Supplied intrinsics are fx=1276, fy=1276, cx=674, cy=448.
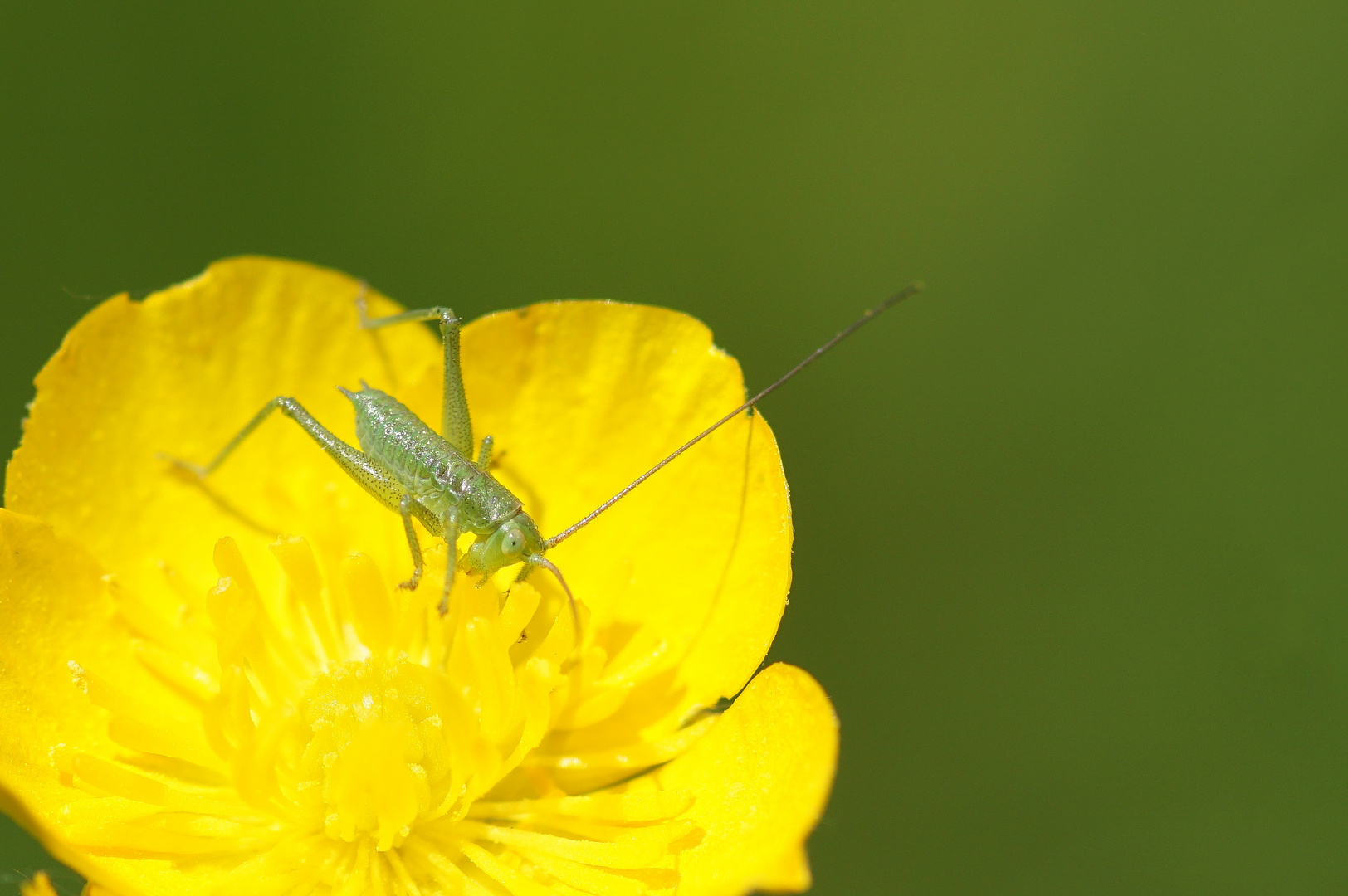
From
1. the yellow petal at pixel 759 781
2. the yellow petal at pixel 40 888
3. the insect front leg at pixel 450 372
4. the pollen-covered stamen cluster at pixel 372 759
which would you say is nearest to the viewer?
the yellow petal at pixel 40 888

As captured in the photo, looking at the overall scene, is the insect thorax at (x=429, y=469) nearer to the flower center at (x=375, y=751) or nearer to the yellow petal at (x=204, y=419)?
the yellow petal at (x=204, y=419)

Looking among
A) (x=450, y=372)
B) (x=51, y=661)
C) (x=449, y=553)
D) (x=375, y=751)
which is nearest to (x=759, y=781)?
(x=375, y=751)

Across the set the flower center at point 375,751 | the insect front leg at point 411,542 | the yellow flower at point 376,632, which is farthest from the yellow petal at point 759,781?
the insect front leg at point 411,542

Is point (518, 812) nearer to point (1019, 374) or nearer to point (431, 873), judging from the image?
point (431, 873)

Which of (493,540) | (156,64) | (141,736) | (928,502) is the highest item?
(156,64)

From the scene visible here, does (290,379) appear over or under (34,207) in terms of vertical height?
under

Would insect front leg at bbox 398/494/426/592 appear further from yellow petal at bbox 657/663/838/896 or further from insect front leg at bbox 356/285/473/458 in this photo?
yellow petal at bbox 657/663/838/896

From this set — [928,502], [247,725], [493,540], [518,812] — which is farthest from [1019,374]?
[247,725]
